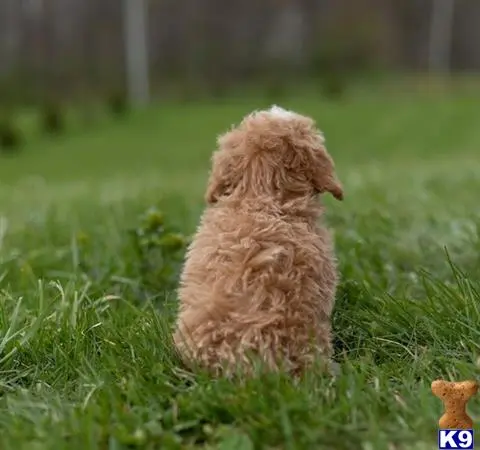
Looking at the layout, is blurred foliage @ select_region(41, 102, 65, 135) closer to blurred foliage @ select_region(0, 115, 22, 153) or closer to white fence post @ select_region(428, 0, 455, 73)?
blurred foliage @ select_region(0, 115, 22, 153)

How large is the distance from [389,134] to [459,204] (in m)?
14.8

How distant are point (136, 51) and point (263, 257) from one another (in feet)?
68.7

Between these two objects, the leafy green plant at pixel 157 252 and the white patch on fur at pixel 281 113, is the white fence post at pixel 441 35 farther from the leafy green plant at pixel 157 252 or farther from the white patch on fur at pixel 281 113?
the white patch on fur at pixel 281 113

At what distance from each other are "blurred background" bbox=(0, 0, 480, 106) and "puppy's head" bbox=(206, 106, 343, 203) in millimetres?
19804

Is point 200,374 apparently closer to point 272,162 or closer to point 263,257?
point 263,257

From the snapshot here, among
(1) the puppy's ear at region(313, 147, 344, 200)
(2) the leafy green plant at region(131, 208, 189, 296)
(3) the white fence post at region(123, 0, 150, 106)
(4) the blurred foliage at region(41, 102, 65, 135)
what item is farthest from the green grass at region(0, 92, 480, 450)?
(3) the white fence post at region(123, 0, 150, 106)

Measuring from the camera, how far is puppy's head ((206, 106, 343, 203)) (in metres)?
2.14

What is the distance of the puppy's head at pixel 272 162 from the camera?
7.02 ft

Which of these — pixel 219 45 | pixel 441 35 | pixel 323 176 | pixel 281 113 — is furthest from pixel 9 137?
pixel 323 176

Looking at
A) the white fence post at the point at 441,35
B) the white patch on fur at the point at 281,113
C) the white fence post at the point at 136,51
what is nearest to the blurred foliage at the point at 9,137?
the white fence post at the point at 136,51

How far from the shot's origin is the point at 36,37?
2105 cm

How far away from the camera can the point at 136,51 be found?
22.0m

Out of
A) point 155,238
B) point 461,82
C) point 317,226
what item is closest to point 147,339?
point 317,226

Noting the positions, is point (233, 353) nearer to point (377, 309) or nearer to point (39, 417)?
point (39, 417)
